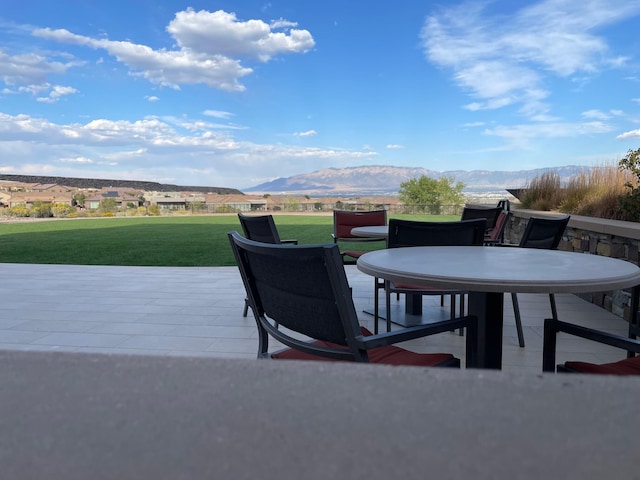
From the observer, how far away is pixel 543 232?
313cm

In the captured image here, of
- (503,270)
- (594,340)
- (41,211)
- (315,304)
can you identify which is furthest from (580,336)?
(41,211)

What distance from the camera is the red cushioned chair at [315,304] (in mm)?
1261

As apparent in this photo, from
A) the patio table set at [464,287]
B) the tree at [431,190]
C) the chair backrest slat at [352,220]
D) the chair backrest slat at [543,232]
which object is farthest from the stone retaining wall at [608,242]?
the tree at [431,190]

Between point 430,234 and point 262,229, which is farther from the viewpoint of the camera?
point 262,229

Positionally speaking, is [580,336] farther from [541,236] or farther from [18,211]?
[18,211]

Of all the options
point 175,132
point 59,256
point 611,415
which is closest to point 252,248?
point 611,415

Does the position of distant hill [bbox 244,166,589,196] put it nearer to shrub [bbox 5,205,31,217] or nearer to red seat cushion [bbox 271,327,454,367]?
shrub [bbox 5,205,31,217]

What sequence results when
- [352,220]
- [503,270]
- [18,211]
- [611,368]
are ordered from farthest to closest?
[18,211]
[352,220]
[503,270]
[611,368]

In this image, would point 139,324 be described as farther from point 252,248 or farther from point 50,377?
point 50,377

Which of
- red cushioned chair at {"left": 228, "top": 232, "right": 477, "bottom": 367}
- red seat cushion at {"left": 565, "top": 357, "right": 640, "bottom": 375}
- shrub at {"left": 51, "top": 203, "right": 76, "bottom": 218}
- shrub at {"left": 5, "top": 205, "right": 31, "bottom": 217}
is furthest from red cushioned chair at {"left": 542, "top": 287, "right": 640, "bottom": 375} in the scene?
shrub at {"left": 5, "top": 205, "right": 31, "bottom": 217}

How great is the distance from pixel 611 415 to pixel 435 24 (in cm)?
2188

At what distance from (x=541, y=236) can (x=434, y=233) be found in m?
0.93

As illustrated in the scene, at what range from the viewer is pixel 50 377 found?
0.55 metres

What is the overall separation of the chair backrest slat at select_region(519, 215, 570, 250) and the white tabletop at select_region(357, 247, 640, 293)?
0.75 metres
